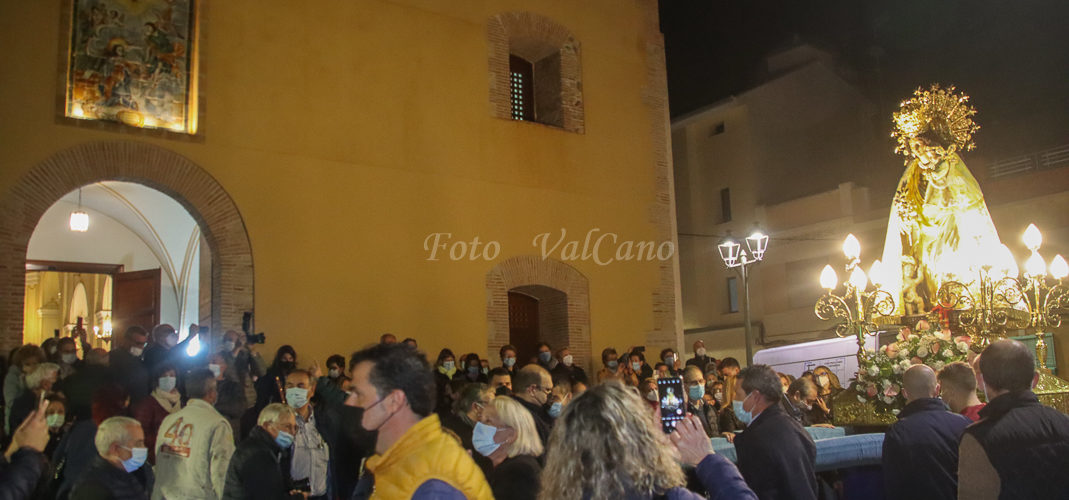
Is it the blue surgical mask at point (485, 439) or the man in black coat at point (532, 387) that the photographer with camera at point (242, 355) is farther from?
the blue surgical mask at point (485, 439)

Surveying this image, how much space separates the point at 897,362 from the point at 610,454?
5.44 m

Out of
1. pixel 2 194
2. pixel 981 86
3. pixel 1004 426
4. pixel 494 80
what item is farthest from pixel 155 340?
pixel 981 86

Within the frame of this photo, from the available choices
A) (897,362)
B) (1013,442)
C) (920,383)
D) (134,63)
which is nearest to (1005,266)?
(897,362)

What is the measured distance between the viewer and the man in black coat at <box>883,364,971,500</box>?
4820 millimetres

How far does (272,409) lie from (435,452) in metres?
3.10

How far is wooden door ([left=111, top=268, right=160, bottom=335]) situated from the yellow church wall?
3553mm

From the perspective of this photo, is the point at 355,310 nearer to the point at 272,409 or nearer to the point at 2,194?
the point at 2,194

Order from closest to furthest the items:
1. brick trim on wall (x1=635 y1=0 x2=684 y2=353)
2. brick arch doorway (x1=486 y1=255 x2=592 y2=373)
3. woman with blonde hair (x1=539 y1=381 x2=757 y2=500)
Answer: woman with blonde hair (x1=539 y1=381 x2=757 y2=500) → brick arch doorway (x1=486 y1=255 x2=592 y2=373) → brick trim on wall (x1=635 y1=0 x2=684 y2=353)

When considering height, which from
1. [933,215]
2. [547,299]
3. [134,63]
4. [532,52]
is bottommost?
[547,299]

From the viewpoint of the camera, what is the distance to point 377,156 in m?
13.5

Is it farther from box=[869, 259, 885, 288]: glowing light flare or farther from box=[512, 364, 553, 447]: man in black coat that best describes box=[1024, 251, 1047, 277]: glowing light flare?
box=[512, 364, 553, 447]: man in black coat

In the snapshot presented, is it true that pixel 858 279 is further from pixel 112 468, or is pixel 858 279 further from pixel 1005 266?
pixel 112 468

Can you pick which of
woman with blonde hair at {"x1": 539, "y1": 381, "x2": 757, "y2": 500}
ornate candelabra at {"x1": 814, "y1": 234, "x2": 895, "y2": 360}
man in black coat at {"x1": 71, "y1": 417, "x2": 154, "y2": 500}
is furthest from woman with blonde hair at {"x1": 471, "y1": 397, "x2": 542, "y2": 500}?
ornate candelabra at {"x1": 814, "y1": 234, "x2": 895, "y2": 360}

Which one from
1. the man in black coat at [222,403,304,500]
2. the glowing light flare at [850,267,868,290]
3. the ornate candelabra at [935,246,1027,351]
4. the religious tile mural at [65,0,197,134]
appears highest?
the religious tile mural at [65,0,197,134]
